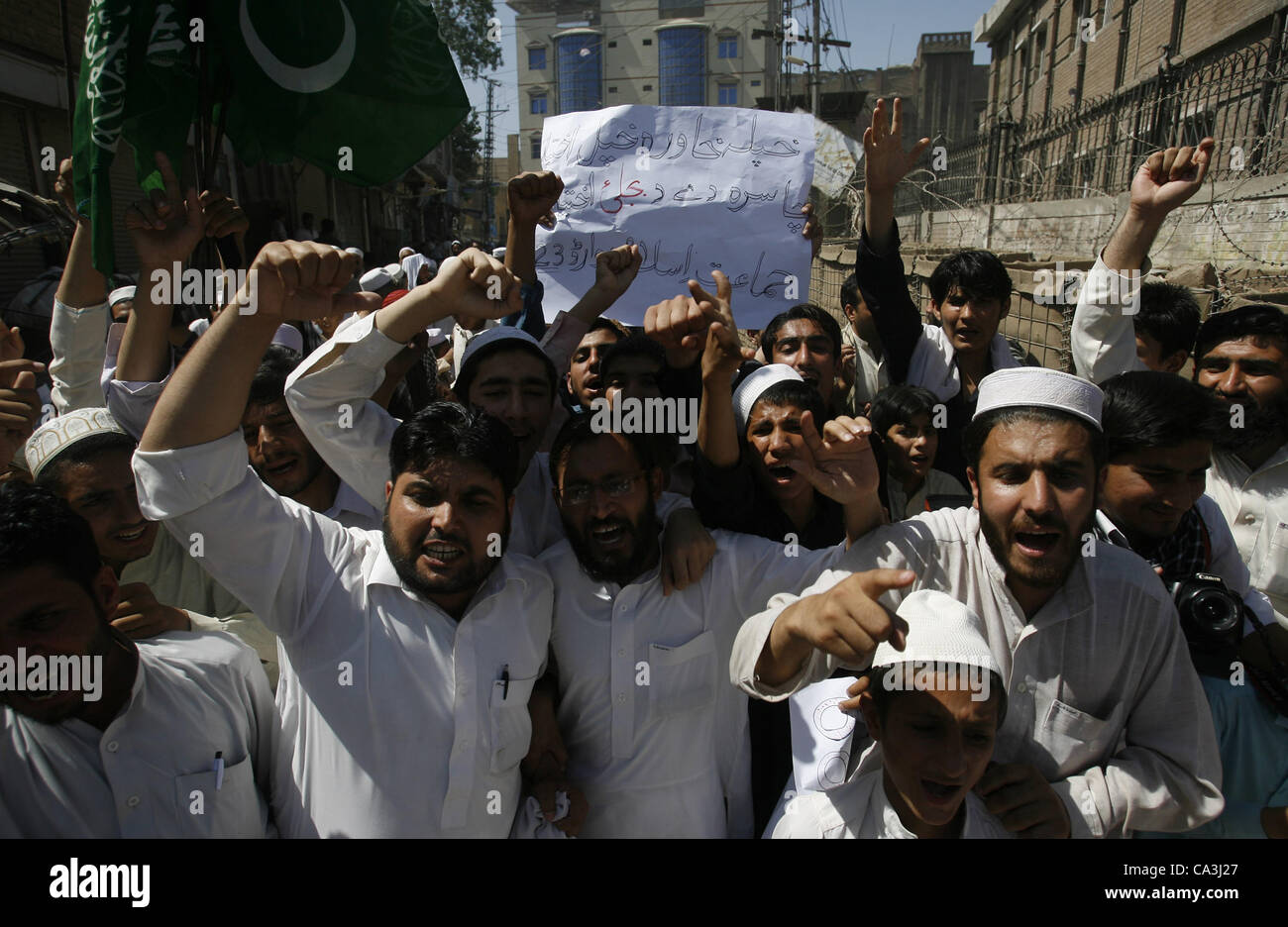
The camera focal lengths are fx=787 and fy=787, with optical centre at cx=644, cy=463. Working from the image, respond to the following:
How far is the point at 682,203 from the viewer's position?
352 cm

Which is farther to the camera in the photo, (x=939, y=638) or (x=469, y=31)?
(x=469, y=31)

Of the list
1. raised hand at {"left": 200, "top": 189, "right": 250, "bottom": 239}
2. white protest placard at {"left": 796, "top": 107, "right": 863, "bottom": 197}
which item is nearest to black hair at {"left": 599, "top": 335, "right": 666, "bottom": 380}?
raised hand at {"left": 200, "top": 189, "right": 250, "bottom": 239}

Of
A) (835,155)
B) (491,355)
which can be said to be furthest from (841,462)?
(835,155)

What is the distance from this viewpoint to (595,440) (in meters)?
2.17

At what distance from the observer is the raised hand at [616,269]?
10.7ft

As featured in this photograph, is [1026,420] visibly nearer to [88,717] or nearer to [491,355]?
[491,355]

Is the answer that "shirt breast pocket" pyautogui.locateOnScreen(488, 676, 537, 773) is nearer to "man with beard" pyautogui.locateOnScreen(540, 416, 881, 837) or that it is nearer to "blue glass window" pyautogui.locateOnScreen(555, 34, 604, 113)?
"man with beard" pyautogui.locateOnScreen(540, 416, 881, 837)

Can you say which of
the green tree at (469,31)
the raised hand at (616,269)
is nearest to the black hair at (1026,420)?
the raised hand at (616,269)

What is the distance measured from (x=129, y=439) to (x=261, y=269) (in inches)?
36.3

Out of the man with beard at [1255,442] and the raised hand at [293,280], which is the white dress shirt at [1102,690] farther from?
the raised hand at [293,280]

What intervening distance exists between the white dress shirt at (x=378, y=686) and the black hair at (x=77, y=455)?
28.1 inches

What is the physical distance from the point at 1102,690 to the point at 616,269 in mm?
2316

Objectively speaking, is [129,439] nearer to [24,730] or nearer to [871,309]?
[24,730]
